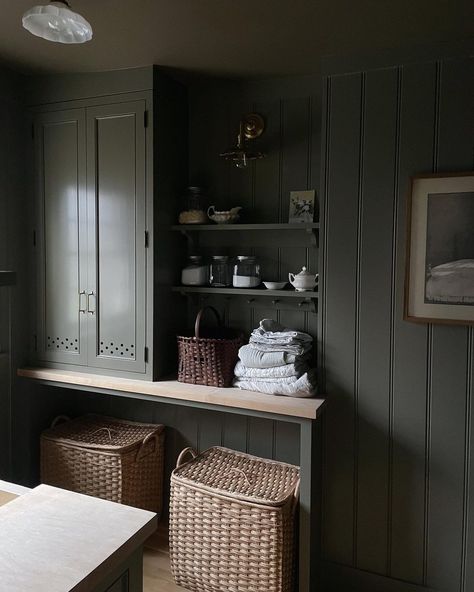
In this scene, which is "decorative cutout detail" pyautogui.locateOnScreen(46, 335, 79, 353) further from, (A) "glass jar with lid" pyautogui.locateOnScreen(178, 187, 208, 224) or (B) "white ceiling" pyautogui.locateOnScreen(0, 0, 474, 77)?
(B) "white ceiling" pyautogui.locateOnScreen(0, 0, 474, 77)

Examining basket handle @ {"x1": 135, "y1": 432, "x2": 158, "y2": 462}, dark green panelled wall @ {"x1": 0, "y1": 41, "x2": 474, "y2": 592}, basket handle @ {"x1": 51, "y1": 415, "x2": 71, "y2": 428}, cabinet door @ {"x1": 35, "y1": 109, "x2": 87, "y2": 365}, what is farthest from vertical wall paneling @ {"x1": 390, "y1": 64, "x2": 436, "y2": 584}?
basket handle @ {"x1": 51, "y1": 415, "x2": 71, "y2": 428}

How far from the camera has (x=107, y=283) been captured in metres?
2.61

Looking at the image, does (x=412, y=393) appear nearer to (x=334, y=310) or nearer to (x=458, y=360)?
(x=458, y=360)

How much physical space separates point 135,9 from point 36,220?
1298 mm

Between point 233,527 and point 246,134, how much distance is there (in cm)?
183

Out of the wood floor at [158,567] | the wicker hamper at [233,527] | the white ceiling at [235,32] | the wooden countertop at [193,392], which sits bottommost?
the wood floor at [158,567]

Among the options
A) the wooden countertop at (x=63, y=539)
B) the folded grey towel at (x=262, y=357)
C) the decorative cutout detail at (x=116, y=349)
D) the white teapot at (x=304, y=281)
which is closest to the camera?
the wooden countertop at (x=63, y=539)

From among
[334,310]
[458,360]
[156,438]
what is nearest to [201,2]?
[334,310]

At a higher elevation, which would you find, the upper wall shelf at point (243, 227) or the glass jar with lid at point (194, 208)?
the glass jar with lid at point (194, 208)

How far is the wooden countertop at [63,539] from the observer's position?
105 cm

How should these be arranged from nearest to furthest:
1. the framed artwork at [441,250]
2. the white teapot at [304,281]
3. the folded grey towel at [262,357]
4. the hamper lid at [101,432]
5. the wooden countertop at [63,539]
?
1. the wooden countertop at [63,539]
2. the framed artwork at [441,250]
3. the folded grey towel at [262,357]
4. the white teapot at [304,281]
5. the hamper lid at [101,432]

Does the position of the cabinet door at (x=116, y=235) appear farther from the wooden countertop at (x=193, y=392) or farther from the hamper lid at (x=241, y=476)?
the hamper lid at (x=241, y=476)

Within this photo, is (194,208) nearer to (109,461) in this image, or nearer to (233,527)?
(109,461)

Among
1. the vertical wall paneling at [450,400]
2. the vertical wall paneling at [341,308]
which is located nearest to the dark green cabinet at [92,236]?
the vertical wall paneling at [341,308]
